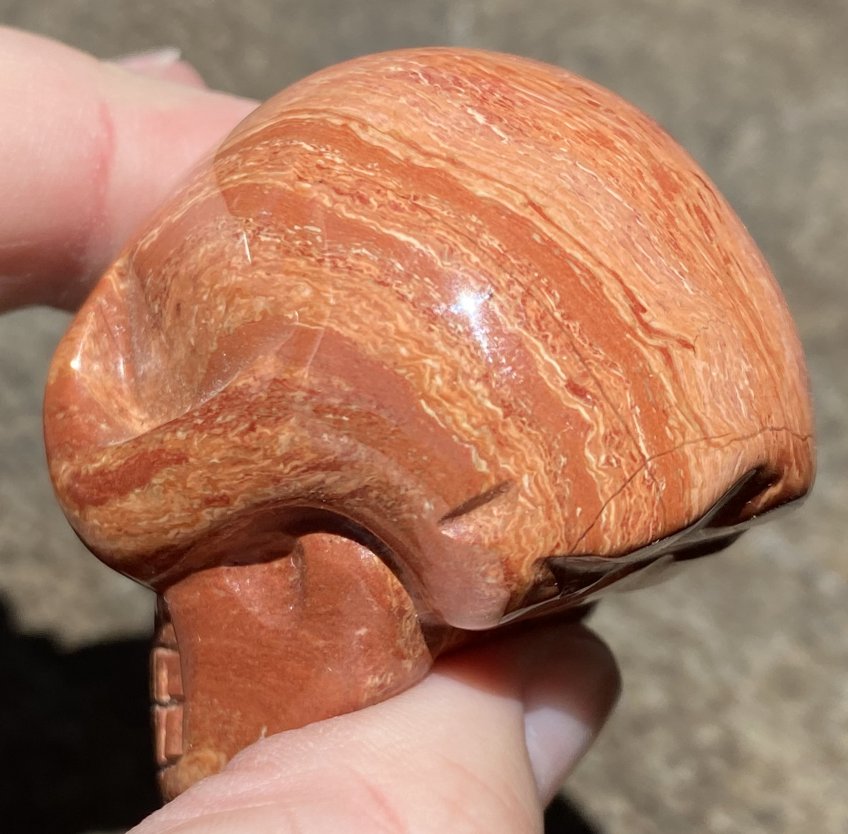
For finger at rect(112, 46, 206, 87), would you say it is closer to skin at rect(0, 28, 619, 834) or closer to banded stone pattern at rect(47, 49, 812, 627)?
skin at rect(0, 28, 619, 834)

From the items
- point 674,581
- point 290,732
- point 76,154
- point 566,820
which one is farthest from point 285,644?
point 674,581

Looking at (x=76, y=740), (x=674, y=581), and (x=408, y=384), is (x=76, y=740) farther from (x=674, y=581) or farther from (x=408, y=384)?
(x=408, y=384)

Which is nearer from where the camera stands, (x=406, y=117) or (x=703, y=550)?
(x=406, y=117)

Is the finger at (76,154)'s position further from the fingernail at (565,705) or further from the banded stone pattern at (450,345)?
the fingernail at (565,705)

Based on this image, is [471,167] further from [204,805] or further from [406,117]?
[204,805]

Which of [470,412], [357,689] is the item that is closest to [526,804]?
[357,689]
